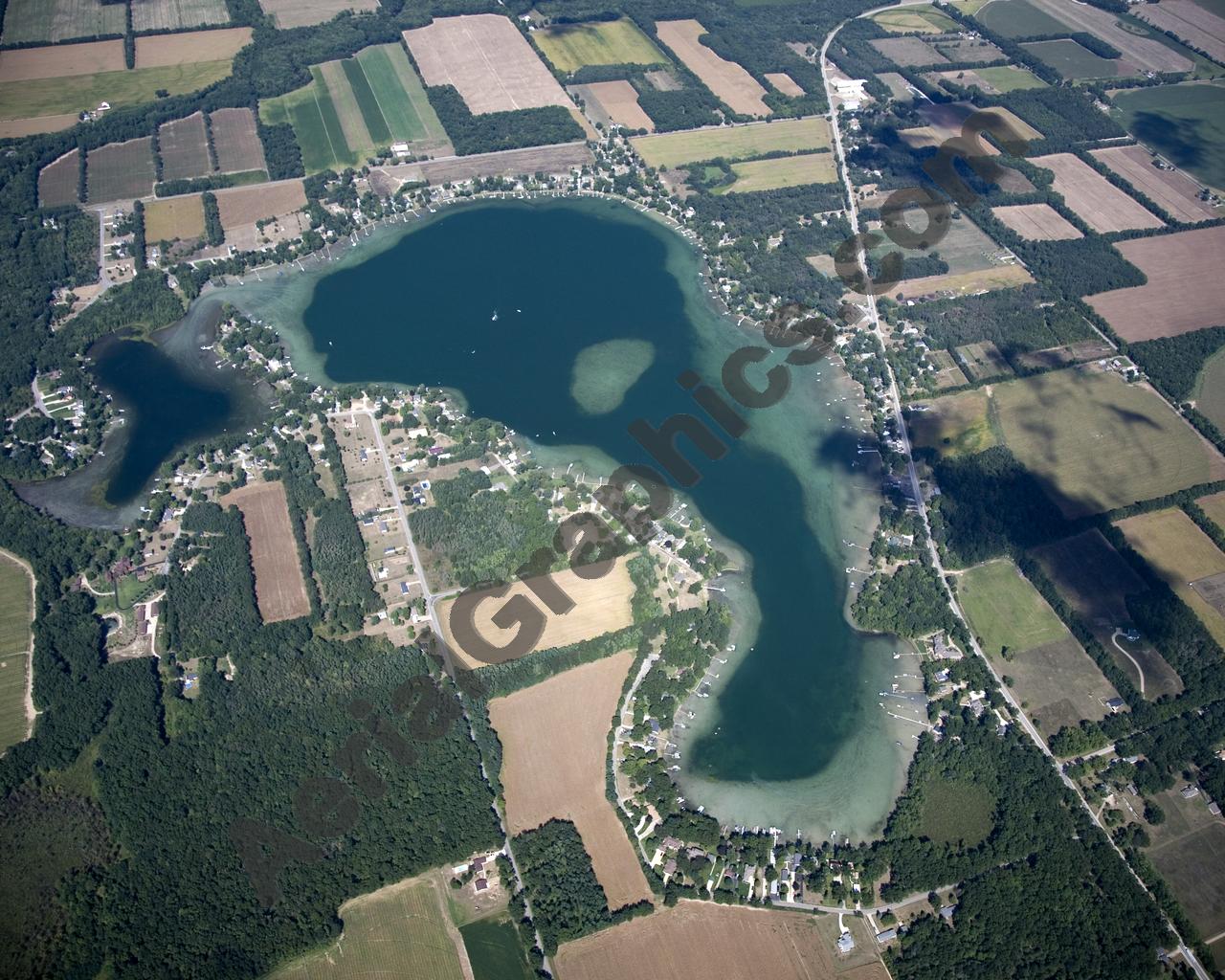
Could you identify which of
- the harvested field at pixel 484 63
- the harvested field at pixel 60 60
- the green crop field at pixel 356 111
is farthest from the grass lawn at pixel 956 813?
the harvested field at pixel 60 60

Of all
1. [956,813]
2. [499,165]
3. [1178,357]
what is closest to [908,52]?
[499,165]

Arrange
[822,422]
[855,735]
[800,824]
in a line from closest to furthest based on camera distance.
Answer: [800,824] < [855,735] < [822,422]

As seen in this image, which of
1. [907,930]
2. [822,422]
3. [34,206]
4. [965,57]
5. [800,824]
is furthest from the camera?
[965,57]

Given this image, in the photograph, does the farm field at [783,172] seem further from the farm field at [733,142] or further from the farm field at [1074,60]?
the farm field at [1074,60]

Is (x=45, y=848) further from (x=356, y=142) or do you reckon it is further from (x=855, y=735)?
(x=356, y=142)

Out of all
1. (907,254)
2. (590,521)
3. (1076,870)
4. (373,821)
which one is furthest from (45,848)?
(907,254)

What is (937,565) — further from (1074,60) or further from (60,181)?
(60,181)

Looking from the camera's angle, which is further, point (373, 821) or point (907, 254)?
point (907, 254)

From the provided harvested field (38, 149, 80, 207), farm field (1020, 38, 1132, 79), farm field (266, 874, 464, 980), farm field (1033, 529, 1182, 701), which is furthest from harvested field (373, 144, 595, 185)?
farm field (266, 874, 464, 980)
